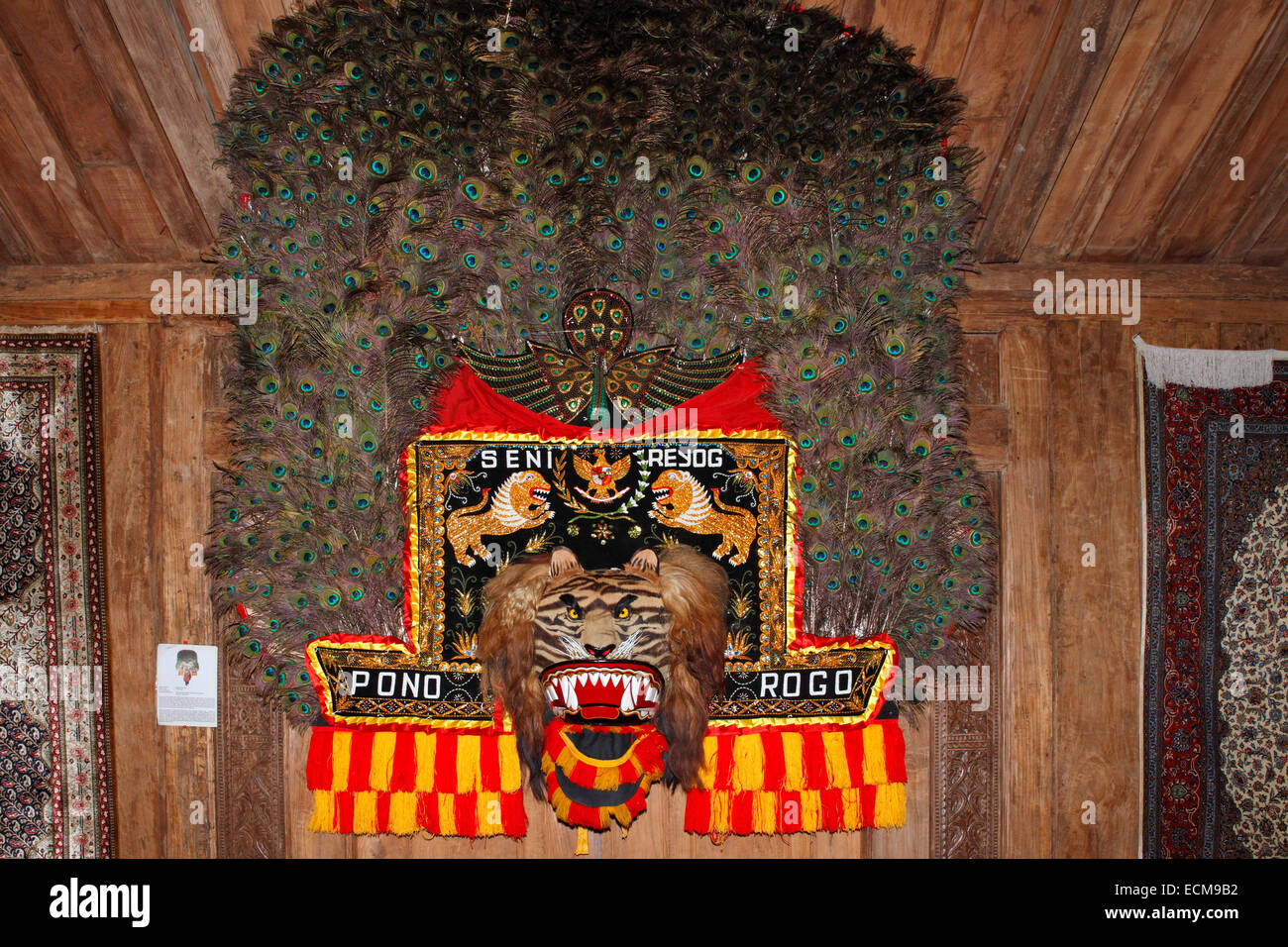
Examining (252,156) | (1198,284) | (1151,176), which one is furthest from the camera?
(1198,284)

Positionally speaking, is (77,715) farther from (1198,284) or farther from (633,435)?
(1198,284)

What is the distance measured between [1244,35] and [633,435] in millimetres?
2479

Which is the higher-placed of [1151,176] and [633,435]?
[1151,176]

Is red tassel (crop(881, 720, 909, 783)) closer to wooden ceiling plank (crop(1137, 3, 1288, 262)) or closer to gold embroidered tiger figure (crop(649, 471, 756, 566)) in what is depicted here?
gold embroidered tiger figure (crop(649, 471, 756, 566))

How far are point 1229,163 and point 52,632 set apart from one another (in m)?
4.85

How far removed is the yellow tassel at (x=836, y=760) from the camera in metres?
2.67

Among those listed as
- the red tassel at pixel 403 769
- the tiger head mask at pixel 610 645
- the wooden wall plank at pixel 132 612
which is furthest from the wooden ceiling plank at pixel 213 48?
the red tassel at pixel 403 769

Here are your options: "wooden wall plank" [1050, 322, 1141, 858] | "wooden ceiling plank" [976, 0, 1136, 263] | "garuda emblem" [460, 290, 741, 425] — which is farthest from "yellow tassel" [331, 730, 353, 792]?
"wooden ceiling plank" [976, 0, 1136, 263]

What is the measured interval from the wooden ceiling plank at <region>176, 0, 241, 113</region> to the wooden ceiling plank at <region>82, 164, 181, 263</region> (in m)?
0.47

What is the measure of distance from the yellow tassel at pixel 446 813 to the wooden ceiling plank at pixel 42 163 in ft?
8.14

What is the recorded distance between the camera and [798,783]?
105 inches

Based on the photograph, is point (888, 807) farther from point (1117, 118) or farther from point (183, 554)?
point (183, 554)

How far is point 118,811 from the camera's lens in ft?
10.0

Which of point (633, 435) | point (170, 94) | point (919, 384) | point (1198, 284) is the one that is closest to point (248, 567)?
point (633, 435)
